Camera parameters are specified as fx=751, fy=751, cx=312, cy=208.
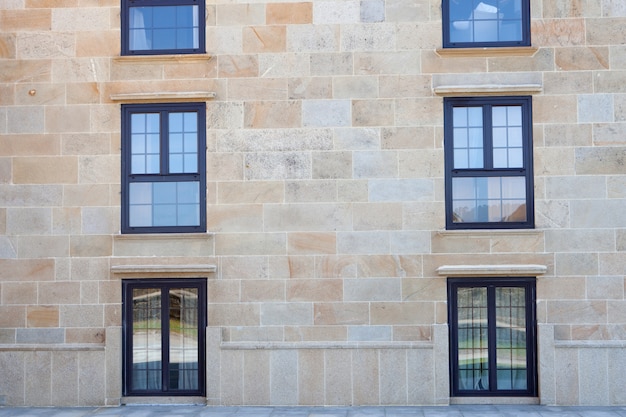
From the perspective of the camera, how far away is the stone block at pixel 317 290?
494 inches

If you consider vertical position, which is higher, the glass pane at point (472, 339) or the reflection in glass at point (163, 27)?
the reflection in glass at point (163, 27)

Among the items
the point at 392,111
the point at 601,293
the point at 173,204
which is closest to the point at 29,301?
the point at 173,204

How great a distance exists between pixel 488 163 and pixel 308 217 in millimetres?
3151

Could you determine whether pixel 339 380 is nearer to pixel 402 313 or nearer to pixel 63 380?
pixel 402 313

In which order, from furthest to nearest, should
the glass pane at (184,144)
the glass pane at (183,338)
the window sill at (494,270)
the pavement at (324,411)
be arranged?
the glass pane at (184,144)
the glass pane at (183,338)
the window sill at (494,270)
the pavement at (324,411)

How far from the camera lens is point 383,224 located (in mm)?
12531

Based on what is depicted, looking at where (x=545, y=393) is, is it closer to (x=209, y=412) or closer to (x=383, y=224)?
(x=383, y=224)

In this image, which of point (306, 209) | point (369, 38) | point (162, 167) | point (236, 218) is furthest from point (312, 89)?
point (162, 167)

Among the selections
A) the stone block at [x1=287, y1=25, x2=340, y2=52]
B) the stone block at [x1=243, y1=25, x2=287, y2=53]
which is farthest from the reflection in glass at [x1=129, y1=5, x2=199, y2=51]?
the stone block at [x1=287, y1=25, x2=340, y2=52]

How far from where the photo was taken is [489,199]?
12.6 meters

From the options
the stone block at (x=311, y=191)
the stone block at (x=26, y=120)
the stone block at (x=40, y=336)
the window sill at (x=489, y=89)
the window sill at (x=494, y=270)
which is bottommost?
the stone block at (x=40, y=336)

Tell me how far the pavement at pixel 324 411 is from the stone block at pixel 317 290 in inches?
70.5

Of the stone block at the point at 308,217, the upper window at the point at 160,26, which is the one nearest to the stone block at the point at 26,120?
the upper window at the point at 160,26

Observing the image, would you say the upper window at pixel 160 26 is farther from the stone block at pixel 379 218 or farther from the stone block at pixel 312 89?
the stone block at pixel 379 218
